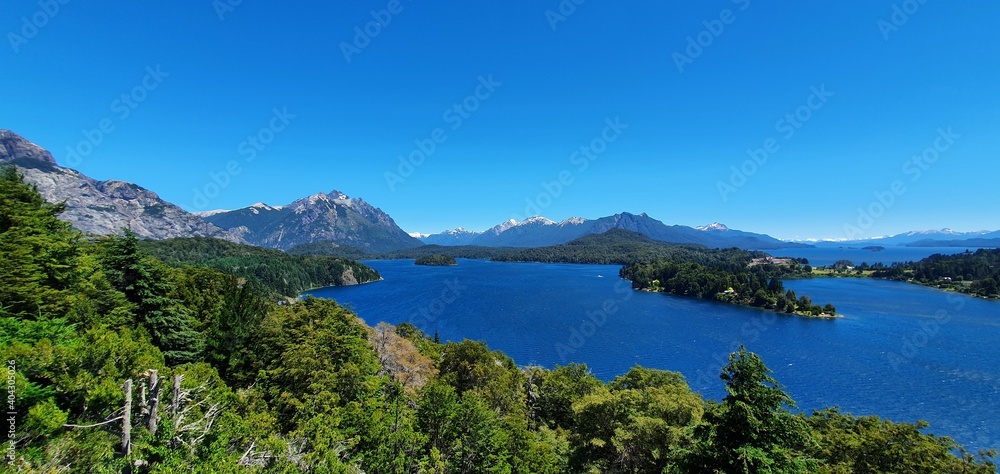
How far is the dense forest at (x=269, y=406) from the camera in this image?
1048 centimetres

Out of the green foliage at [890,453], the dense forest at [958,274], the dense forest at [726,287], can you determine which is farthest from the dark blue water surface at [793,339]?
the green foliage at [890,453]

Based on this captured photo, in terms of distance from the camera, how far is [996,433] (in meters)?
41.0

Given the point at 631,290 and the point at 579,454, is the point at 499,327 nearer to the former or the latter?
the point at 579,454

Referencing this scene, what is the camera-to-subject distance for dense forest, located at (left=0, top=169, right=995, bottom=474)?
10.5 metres

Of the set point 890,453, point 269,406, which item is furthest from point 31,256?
point 890,453

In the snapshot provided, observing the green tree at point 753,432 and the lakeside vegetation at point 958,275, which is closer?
the green tree at point 753,432

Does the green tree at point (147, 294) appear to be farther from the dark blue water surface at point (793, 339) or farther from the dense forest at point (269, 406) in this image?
the dark blue water surface at point (793, 339)

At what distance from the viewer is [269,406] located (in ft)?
73.4

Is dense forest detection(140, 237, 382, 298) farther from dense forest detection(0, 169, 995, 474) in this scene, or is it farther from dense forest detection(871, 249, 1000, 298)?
dense forest detection(871, 249, 1000, 298)

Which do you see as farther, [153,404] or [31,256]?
[31,256]

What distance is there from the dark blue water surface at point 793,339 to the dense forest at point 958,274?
1474 cm

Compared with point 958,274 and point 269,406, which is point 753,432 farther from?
point 958,274

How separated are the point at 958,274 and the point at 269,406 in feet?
833

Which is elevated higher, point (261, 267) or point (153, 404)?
point (153, 404)
